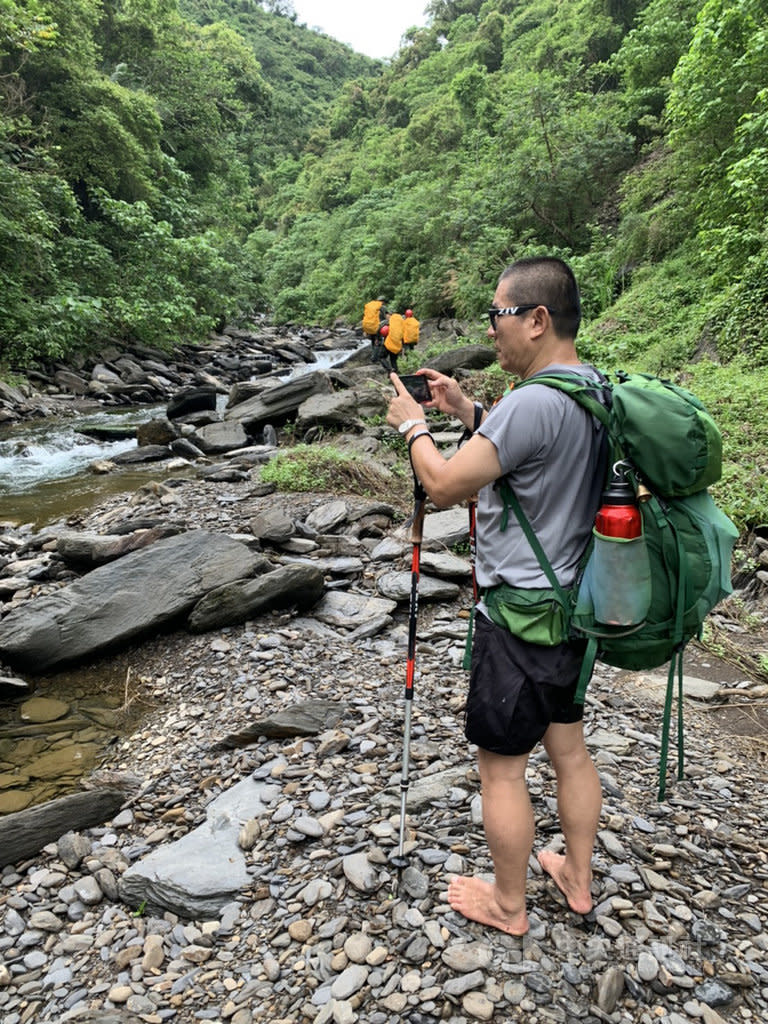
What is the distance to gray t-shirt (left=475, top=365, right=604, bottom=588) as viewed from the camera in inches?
74.8

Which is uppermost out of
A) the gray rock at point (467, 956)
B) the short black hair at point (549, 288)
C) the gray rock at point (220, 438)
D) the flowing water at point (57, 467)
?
the short black hair at point (549, 288)

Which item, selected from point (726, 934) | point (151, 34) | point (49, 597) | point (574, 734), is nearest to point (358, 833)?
point (574, 734)

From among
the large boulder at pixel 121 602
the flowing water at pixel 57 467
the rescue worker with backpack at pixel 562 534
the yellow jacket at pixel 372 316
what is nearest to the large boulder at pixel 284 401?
the flowing water at pixel 57 467

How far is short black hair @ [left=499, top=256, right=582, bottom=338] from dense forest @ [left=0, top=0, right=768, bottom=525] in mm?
4893

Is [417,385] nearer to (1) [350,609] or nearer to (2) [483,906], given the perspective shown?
(2) [483,906]

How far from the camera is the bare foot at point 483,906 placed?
2318mm

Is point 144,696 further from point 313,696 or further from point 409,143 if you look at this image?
point 409,143

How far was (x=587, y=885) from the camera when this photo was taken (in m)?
2.43

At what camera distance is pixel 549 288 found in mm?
2027

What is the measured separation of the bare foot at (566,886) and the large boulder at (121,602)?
3.69 metres

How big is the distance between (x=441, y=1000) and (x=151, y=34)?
3438 centimetres

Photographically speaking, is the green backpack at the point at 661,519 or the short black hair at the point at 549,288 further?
the short black hair at the point at 549,288

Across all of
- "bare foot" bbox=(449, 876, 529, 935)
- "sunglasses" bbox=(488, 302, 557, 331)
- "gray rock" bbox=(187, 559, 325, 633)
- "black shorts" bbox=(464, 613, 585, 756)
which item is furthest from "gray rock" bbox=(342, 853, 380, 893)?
"gray rock" bbox=(187, 559, 325, 633)

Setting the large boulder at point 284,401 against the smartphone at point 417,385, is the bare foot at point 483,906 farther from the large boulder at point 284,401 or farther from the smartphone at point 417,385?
the large boulder at point 284,401
